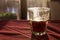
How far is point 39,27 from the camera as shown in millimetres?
784

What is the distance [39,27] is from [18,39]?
0.16 meters

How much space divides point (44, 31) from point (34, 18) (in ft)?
0.32

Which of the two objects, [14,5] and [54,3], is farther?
[14,5]

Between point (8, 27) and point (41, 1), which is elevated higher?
point (41, 1)

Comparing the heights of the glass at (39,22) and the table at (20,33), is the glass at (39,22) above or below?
above

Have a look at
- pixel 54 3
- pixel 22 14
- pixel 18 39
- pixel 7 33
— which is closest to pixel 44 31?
pixel 18 39

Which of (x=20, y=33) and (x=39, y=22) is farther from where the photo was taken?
(x=20, y=33)

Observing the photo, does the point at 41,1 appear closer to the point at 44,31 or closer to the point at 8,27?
the point at 8,27

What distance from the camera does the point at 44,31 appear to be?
80 centimetres

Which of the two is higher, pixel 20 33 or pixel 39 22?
pixel 39 22

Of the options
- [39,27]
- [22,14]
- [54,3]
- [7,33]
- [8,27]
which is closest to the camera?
[39,27]

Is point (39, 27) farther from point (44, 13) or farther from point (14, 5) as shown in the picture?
point (14, 5)

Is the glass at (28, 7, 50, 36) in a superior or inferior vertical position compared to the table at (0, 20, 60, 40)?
superior

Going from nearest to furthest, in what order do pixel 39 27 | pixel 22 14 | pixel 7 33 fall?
pixel 39 27 → pixel 7 33 → pixel 22 14
